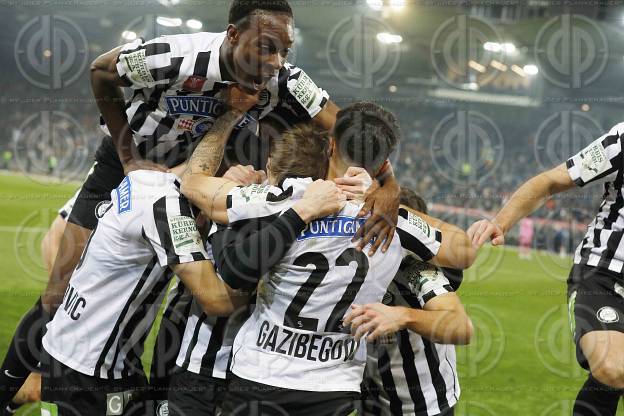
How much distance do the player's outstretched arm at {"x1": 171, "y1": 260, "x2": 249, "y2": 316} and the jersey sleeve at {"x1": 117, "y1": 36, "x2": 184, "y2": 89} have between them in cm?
93

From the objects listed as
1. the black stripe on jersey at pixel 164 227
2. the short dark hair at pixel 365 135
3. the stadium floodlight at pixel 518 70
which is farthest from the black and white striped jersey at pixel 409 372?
the stadium floodlight at pixel 518 70

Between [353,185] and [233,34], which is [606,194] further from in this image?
[233,34]

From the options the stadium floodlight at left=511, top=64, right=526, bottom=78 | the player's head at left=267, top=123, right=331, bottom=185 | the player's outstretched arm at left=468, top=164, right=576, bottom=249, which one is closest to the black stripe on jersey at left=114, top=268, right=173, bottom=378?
the player's head at left=267, top=123, right=331, bottom=185

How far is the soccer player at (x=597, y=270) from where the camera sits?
112 inches

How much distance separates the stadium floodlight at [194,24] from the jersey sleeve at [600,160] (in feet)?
30.9

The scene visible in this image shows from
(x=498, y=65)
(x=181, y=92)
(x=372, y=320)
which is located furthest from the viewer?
(x=498, y=65)

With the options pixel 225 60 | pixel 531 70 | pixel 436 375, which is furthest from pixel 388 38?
pixel 436 375

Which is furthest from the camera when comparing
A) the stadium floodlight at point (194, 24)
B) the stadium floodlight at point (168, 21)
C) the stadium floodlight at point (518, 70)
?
the stadium floodlight at point (518, 70)

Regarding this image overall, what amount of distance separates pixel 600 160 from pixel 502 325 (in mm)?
4992

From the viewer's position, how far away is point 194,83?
285 cm

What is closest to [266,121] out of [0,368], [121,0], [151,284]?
[151,284]

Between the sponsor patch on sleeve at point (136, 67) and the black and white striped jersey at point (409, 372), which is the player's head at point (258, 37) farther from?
the black and white striped jersey at point (409, 372)

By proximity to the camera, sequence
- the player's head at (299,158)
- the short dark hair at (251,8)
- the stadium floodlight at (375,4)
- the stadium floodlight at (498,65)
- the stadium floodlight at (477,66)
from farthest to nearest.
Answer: the stadium floodlight at (498,65) → the stadium floodlight at (477,66) → the stadium floodlight at (375,4) → the short dark hair at (251,8) → the player's head at (299,158)

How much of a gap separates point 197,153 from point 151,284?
48 centimetres
